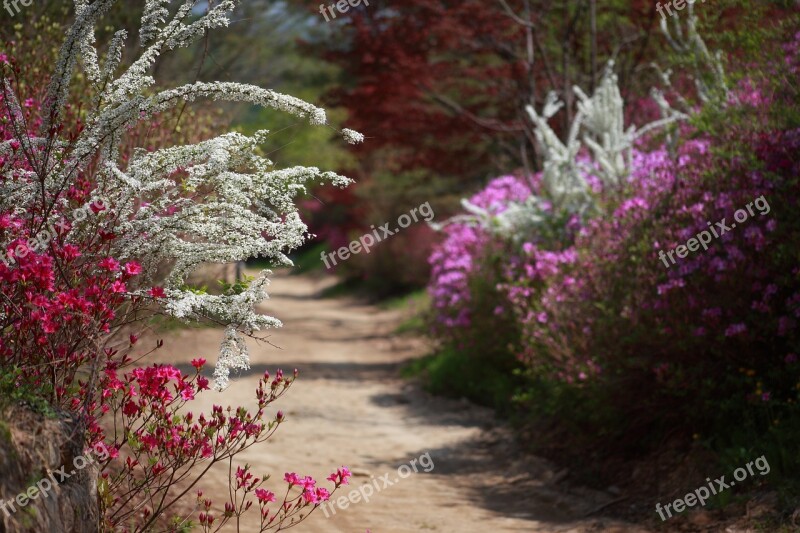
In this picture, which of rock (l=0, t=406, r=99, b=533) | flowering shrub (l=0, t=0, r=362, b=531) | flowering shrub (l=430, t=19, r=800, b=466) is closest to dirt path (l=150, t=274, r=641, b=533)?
flowering shrub (l=430, t=19, r=800, b=466)

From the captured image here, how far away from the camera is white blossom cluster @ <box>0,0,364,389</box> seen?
401 centimetres

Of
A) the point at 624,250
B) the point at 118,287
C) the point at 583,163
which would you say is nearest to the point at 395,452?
the point at 624,250

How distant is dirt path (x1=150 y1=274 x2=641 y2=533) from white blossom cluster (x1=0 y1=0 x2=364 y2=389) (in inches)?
89.5

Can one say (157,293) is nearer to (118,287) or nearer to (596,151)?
(118,287)

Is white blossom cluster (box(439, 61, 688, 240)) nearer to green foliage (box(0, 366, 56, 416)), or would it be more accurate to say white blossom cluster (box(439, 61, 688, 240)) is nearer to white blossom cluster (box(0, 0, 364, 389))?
white blossom cluster (box(0, 0, 364, 389))

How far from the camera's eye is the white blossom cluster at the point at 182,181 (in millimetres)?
4012

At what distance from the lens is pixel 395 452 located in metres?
8.74

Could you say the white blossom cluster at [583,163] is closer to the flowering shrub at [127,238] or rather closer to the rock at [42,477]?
the flowering shrub at [127,238]

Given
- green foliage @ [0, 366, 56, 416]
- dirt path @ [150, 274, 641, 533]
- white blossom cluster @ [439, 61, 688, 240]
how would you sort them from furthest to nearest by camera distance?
1. white blossom cluster @ [439, 61, 688, 240]
2. dirt path @ [150, 274, 641, 533]
3. green foliage @ [0, 366, 56, 416]

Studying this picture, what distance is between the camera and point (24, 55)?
6.82 m

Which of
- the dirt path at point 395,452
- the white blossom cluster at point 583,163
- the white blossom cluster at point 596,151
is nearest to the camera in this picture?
the dirt path at point 395,452

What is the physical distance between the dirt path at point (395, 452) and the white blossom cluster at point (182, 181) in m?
2.27

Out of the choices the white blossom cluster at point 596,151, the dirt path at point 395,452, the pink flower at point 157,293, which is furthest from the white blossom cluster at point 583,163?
the pink flower at point 157,293

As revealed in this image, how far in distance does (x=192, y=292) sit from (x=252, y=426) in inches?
28.1
